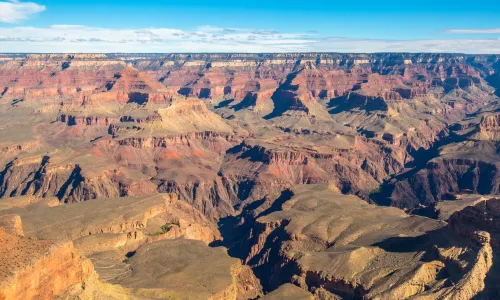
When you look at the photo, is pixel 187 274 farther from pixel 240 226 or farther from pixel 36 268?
pixel 240 226

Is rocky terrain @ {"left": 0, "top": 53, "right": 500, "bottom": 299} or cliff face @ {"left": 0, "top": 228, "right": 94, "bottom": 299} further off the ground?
cliff face @ {"left": 0, "top": 228, "right": 94, "bottom": 299}

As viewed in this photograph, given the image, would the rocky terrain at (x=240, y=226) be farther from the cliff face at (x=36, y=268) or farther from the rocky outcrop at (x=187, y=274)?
the rocky outcrop at (x=187, y=274)

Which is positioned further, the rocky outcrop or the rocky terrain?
the rocky outcrop

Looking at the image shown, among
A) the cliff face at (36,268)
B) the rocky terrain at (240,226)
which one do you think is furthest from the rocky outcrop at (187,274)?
the cliff face at (36,268)

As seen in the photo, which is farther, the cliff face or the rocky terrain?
the rocky terrain

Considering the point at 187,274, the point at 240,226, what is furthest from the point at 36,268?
the point at 240,226

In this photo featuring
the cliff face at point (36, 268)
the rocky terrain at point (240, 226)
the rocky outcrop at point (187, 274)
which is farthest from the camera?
the rocky outcrop at point (187, 274)

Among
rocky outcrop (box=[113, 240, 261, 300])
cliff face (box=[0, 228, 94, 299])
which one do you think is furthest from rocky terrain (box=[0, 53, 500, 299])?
rocky outcrop (box=[113, 240, 261, 300])

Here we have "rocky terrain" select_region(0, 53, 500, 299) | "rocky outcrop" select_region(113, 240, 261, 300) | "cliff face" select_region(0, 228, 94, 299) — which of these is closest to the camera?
"cliff face" select_region(0, 228, 94, 299)

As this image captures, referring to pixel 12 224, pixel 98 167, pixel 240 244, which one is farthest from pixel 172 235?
pixel 98 167

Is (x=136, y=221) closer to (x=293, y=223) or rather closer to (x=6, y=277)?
(x=293, y=223)

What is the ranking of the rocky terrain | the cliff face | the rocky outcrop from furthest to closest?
the rocky outcrop → the rocky terrain → the cliff face

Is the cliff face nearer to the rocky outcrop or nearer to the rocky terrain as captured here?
the rocky terrain
